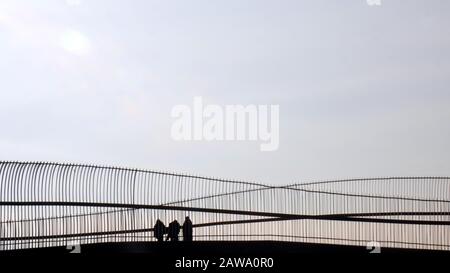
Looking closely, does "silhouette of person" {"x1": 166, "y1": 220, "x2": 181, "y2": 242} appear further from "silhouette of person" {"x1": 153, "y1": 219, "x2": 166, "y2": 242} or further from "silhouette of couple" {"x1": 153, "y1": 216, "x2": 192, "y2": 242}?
"silhouette of person" {"x1": 153, "y1": 219, "x2": 166, "y2": 242}

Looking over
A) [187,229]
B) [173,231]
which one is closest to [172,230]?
[173,231]

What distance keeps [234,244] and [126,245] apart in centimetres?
413

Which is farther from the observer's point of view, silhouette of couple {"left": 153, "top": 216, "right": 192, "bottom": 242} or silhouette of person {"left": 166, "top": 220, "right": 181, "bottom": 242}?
silhouette of person {"left": 166, "top": 220, "right": 181, "bottom": 242}

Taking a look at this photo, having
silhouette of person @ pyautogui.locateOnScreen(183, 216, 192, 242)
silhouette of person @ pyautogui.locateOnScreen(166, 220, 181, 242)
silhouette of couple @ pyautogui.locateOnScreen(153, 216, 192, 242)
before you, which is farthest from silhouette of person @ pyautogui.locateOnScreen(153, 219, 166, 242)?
silhouette of person @ pyautogui.locateOnScreen(183, 216, 192, 242)

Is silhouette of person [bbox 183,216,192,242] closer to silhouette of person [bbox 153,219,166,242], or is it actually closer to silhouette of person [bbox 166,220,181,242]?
silhouette of person [bbox 166,220,181,242]

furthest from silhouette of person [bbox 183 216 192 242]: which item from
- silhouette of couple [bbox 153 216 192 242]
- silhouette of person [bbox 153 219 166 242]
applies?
silhouette of person [bbox 153 219 166 242]

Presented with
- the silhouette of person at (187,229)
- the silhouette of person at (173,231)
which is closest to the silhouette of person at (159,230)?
the silhouette of person at (173,231)

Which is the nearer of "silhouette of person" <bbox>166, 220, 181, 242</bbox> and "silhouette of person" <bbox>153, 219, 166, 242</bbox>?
"silhouette of person" <bbox>153, 219, 166, 242</bbox>

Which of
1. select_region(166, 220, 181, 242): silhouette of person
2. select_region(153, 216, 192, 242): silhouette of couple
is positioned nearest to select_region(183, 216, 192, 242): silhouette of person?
select_region(153, 216, 192, 242): silhouette of couple

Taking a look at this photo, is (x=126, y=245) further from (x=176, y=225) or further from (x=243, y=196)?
(x=243, y=196)

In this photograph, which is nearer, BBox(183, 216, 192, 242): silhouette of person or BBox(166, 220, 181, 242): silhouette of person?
BBox(183, 216, 192, 242): silhouette of person

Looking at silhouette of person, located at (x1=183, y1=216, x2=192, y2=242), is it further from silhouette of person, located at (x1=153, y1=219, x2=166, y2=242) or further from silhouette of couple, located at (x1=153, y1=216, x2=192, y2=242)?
silhouette of person, located at (x1=153, y1=219, x2=166, y2=242)

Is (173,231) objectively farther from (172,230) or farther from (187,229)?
(187,229)

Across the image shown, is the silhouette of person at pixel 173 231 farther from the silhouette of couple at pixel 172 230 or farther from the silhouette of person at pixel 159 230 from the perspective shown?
the silhouette of person at pixel 159 230
